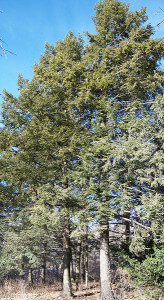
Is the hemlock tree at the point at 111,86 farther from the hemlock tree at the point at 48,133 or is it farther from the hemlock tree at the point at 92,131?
the hemlock tree at the point at 48,133

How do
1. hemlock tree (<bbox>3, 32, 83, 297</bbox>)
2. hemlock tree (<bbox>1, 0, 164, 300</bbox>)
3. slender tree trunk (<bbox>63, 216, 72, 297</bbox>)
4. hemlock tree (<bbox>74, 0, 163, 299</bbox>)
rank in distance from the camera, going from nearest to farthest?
hemlock tree (<bbox>1, 0, 164, 300</bbox>) < hemlock tree (<bbox>74, 0, 163, 299</bbox>) < hemlock tree (<bbox>3, 32, 83, 297</bbox>) < slender tree trunk (<bbox>63, 216, 72, 297</bbox>)

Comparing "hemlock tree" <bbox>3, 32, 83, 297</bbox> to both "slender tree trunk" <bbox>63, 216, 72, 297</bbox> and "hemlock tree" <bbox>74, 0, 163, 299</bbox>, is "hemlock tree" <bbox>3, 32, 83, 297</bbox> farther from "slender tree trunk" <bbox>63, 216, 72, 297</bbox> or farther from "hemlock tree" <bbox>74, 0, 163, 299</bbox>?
"hemlock tree" <bbox>74, 0, 163, 299</bbox>

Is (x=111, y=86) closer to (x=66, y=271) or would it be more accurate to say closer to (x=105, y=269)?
(x=105, y=269)

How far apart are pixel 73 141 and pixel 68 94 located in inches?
107

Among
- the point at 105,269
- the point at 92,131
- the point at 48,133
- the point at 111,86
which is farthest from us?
the point at 111,86

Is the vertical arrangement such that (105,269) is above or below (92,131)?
Answer: below

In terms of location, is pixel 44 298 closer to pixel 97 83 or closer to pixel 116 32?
pixel 97 83

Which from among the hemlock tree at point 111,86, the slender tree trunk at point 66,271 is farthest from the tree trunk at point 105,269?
the slender tree trunk at point 66,271

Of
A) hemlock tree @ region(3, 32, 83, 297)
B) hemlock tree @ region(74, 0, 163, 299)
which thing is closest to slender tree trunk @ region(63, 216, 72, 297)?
hemlock tree @ region(3, 32, 83, 297)

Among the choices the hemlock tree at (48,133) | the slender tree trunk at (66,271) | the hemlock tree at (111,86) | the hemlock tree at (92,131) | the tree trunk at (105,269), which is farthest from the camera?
the slender tree trunk at (66,271)

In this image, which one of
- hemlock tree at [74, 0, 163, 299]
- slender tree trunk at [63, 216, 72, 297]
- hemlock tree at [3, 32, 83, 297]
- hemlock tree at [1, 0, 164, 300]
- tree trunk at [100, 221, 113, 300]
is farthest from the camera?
slender tree trunk at [63, 216, 72, 297]

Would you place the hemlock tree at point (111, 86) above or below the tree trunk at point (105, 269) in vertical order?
above

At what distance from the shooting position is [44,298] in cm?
881

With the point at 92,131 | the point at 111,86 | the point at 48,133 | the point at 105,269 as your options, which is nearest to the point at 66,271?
the point at 105,269
